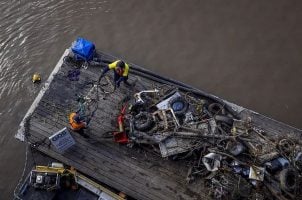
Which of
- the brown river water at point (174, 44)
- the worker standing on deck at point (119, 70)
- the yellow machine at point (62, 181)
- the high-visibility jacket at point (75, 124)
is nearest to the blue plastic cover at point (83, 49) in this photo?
the worker standing on deck at point (119, 70)

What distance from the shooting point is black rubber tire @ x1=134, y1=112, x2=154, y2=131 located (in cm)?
1311

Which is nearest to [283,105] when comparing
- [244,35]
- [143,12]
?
[244,35]

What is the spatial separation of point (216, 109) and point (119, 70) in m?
3.45

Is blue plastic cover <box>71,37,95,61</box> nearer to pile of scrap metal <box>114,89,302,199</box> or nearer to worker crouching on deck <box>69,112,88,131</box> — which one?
pile of scrap metal <box>114,89,302,199</box>

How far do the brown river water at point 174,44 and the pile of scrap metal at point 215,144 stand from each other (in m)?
2.45

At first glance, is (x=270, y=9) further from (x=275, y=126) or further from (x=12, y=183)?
(x=12, y=183)

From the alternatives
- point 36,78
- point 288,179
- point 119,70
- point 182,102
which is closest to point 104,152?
point 119,70

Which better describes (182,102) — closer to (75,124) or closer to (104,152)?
(104,152)

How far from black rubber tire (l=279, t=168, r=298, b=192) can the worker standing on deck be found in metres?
5.79

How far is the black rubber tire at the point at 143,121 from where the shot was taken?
1311cm

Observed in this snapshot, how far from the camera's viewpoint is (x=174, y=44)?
16.7 meters

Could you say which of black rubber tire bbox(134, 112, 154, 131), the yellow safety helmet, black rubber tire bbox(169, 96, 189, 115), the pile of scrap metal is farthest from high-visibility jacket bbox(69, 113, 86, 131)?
the yellow safety helmet

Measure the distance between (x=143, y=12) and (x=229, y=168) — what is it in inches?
319

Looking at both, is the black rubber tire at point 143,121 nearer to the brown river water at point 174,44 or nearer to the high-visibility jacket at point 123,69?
the high-visibility jacket at point 123,69
